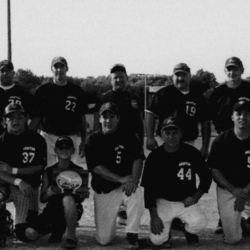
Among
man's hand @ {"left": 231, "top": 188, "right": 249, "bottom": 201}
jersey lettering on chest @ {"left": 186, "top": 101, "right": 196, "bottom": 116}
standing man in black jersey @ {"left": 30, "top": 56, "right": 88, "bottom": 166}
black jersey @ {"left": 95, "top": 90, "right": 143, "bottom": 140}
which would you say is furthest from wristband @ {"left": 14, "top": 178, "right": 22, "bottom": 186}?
man's hand @ {"left": 231, "top": 188, "right": 249, "bottom": 201}

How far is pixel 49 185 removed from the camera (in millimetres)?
5832

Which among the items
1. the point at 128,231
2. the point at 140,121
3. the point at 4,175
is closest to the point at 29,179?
the point at 4,175

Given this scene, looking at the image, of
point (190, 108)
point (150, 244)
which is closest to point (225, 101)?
point (190, 108)

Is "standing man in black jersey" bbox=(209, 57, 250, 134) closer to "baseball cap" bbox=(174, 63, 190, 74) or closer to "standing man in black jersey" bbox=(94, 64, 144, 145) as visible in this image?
"baseball cap" bbox=(174, 63, 190, 74)

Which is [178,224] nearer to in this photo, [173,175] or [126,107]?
[173,175]

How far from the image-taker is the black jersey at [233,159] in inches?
230

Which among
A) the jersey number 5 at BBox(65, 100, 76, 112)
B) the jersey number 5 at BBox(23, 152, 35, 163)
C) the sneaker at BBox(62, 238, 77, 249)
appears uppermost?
the jersey number 5 at BBox(65, 100, 76, 112)

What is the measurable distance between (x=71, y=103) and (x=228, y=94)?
85.7 inches

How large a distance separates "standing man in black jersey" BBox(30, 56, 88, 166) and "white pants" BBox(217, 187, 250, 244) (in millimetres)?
2332

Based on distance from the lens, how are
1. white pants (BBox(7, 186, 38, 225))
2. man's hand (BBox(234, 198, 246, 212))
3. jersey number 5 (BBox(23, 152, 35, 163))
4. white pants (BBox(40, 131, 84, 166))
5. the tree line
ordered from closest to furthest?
1. man's hand (BBox(234, 198, 246, 212))
2. white pants (BBox(7, 186, 38, 225))
3. jersey number 5 (BBox(23, 152, 35, 163))
4. white pants (BBox(40, 131, 84, 166))
5. the tree line

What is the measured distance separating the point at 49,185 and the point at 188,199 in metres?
1.66

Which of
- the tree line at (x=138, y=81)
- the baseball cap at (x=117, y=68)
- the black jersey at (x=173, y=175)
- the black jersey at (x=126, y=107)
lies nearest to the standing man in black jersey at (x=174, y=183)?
the black jersey at (x=173, y=175)

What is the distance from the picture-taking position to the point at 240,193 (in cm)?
570

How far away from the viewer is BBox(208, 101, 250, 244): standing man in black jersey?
5.72 meters
